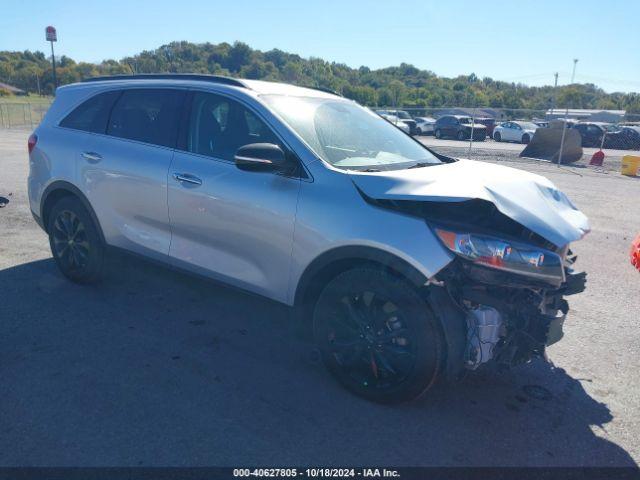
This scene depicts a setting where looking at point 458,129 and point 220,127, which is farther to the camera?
point 458,129

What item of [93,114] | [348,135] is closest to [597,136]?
[348,135]

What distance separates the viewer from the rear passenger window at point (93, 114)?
195 inches

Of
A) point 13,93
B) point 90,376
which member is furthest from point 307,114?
point 13,93

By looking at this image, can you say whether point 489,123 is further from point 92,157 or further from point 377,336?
point 377,336

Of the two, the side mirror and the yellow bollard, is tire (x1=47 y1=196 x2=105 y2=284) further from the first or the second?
the yellow bollard

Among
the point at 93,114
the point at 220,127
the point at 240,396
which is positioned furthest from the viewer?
the point at 93,114

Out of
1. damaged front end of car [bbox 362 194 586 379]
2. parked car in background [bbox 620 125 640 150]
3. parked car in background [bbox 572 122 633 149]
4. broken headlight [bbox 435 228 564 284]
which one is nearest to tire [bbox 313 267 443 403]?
damaged front end of car [bbox 362 194 586 379]

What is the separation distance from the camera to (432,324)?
3.08 m

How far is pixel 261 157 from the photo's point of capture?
3.51 metres

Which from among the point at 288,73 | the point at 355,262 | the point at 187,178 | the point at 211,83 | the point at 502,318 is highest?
the point at 288,73

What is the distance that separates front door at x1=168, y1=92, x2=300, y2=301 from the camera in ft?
12.0

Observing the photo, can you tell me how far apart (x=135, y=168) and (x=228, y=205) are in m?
1.10

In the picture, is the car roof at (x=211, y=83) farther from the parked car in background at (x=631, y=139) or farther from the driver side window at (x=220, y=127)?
the parked car in background at (x=631, y=139)

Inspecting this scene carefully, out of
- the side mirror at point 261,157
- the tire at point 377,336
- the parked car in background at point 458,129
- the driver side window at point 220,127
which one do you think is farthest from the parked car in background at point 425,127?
the tire at point 377,336
